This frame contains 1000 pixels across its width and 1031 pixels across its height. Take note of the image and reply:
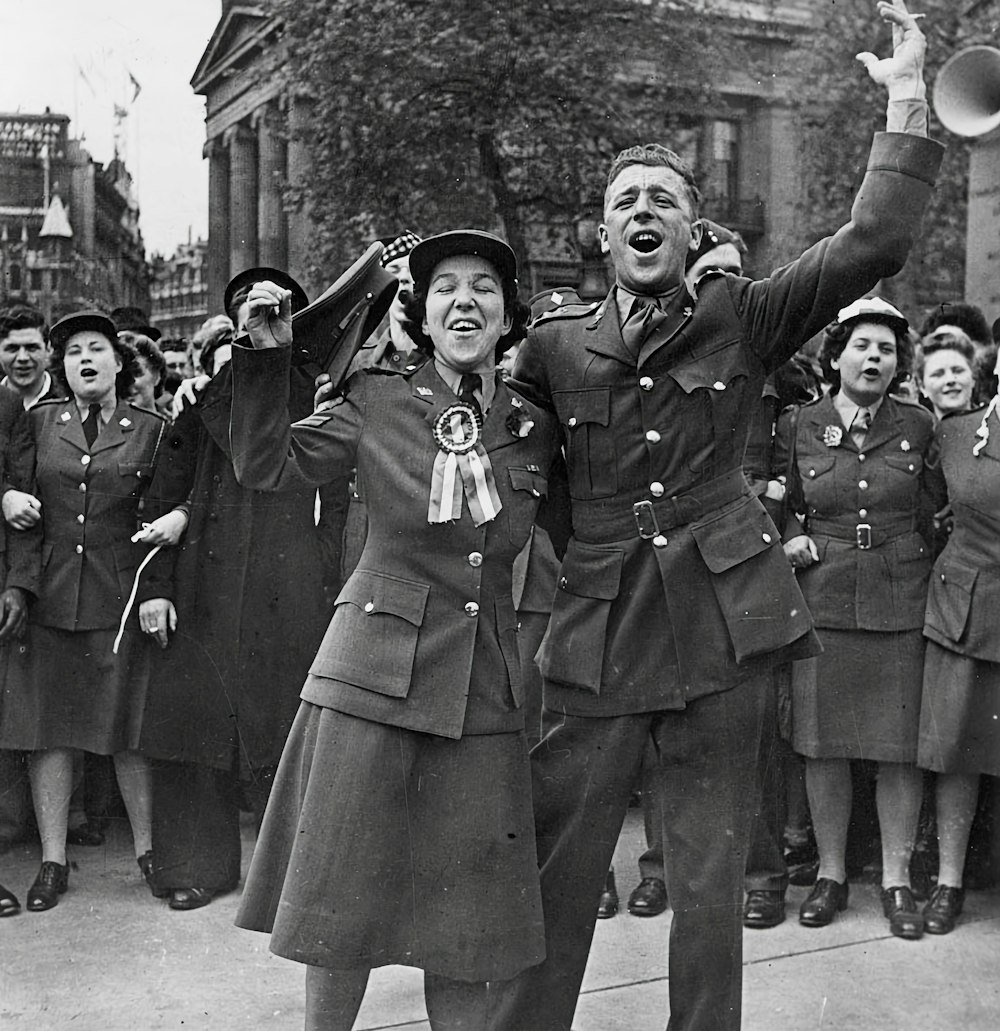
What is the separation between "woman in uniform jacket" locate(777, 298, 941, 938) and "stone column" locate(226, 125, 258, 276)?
2680mm

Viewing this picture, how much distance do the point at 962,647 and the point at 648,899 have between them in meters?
1.36

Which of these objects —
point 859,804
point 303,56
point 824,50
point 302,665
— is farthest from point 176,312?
point 859,804

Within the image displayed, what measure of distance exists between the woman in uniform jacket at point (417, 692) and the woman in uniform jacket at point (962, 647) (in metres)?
2.03

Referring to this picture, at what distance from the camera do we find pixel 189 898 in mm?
4367

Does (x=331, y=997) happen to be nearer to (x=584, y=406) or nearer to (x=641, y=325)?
(x=584, y=406)

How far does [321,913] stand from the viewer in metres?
2.60

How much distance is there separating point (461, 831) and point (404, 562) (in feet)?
1.92

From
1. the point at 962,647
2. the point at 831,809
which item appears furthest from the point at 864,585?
the point at 831,809

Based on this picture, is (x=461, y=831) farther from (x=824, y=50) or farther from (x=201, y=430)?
(x=824, y=50)

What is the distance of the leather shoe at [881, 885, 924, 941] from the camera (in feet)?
13.5

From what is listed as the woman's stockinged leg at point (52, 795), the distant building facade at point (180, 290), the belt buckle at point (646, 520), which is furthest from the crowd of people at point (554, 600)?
the distant building facade at point (180, 290)

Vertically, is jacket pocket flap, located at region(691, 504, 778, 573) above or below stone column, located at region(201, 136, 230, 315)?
below

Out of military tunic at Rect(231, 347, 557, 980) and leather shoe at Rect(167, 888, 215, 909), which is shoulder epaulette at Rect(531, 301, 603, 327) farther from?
leather shoe at Rect(167, 888, 215, 909)

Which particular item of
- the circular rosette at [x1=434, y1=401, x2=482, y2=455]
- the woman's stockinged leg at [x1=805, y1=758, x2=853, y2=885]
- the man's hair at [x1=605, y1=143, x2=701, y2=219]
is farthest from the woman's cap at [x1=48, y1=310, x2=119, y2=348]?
the woman's stockinged leg at [x1=805, y1=758, x2=853, y2=885]
